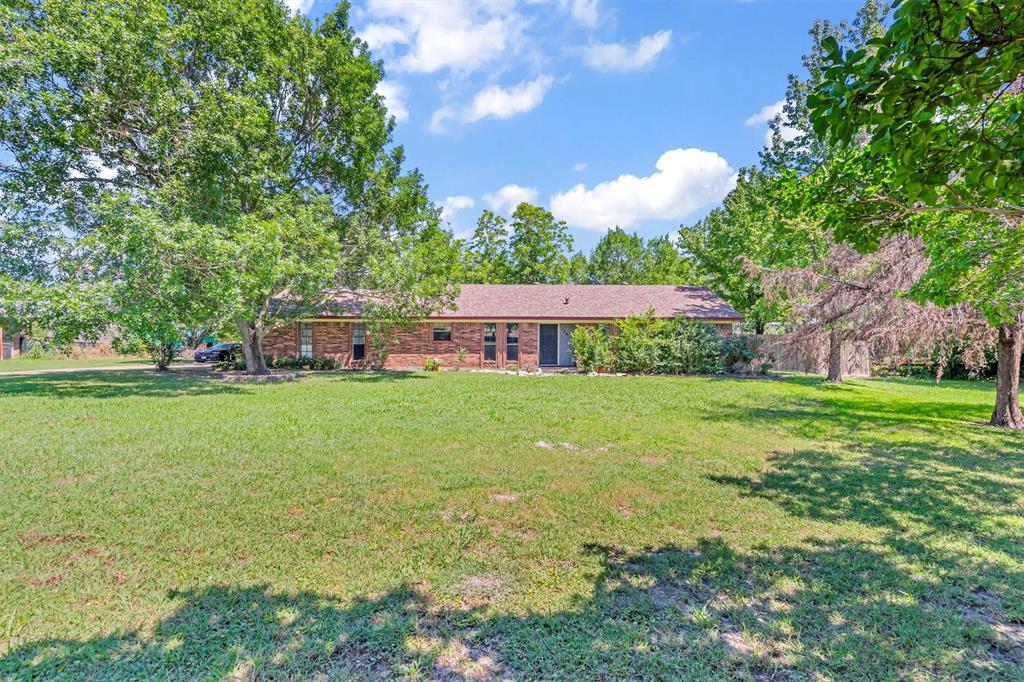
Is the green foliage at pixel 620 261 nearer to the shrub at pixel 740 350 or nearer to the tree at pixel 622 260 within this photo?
the tree at pixel 622 260

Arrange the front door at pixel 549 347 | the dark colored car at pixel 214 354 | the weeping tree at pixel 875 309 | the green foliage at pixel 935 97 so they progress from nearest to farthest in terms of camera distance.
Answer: the green foliage at pixel 935 97, the weeping tree at pixel 875 309, the front door at pixel 549 347, the dark colored car at pixel 214 354

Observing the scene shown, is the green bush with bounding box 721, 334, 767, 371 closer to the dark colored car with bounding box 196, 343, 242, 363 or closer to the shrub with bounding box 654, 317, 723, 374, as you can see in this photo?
the shrub with bounding box 654, 317, 723, 374

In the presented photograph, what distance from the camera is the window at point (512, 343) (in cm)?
2152

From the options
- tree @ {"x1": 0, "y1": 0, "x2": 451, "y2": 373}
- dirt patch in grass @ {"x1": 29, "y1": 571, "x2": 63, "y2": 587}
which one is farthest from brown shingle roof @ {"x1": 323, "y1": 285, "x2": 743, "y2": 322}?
dirt patch in grass @ {"x1": 29, "y1": 571, "x2": 63, "y2": 587}

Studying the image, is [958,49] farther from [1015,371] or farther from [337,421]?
[1015,371]

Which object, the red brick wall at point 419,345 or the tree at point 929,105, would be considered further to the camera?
the red brick wall at point 419,345

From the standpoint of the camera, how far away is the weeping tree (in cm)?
978

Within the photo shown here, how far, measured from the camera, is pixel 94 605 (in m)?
2.97

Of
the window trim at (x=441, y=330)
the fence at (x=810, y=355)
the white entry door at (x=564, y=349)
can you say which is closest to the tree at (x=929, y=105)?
the fence at (x=810, y=355)

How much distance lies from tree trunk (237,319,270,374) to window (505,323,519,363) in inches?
384

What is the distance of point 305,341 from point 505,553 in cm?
2000

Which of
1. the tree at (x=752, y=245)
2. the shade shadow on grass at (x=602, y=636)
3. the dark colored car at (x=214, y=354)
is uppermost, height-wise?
the tree at (x=752, y=245)

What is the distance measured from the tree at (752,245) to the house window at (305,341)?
17871mm

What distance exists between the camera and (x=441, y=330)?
21.4 m
